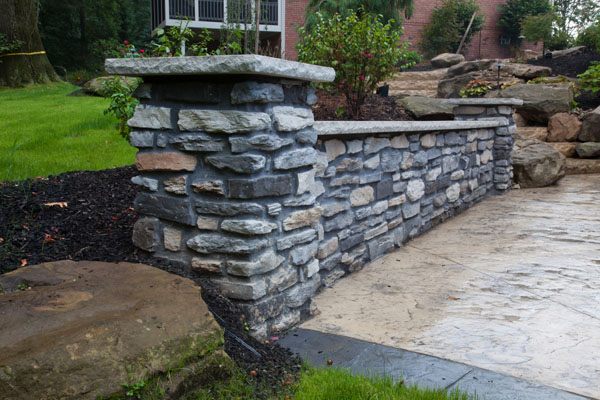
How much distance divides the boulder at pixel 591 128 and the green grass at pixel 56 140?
339 inches

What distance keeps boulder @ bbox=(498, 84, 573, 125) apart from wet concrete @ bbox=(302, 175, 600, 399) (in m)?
5.25

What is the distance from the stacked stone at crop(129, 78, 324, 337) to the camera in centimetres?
284

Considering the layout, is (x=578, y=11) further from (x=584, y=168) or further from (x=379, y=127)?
(x=379, y=127)

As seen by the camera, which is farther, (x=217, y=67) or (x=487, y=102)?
(x=487, y=102)

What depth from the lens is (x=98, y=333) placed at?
6.68 ft

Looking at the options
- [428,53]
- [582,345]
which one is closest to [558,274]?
[582,345]

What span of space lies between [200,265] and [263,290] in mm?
404

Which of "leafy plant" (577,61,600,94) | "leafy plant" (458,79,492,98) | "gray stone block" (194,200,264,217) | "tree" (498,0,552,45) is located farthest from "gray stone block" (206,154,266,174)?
"tree" (498,0,552,45)

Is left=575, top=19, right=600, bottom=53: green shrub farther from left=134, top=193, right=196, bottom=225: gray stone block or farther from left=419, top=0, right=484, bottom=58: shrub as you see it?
left=134, top=193, right=196, bottom=225: gray stone block

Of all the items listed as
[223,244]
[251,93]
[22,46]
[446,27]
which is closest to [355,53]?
[251,93]

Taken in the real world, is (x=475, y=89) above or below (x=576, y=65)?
below

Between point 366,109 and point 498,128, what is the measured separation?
209cm

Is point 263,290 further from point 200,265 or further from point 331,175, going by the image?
point 331,175

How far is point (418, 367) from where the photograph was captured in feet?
8.79
